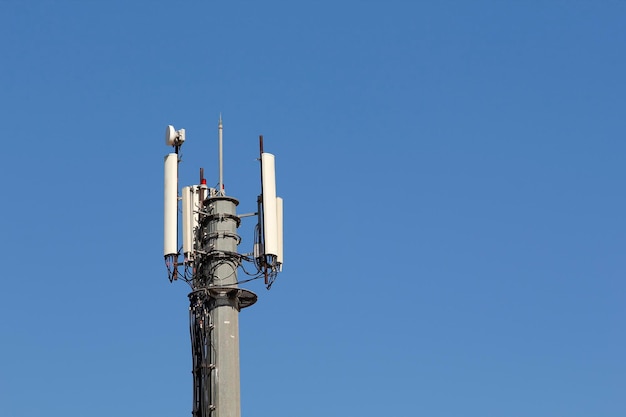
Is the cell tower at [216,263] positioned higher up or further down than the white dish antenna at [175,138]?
further down

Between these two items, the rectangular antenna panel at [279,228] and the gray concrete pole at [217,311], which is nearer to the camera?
the gray concrete pole at [217,311]

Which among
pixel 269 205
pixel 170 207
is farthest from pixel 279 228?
pixel 170 207

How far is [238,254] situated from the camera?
53469 mm

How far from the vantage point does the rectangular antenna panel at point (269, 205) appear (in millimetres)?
53438

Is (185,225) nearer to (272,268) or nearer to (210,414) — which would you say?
(272,268)

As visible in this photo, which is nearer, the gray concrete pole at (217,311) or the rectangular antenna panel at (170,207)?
the gray concrete pole at (217,311)

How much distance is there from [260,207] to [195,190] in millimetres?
2630

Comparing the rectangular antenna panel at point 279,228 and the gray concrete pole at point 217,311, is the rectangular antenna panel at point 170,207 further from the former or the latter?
the rectangular antenna panel at point 279,228

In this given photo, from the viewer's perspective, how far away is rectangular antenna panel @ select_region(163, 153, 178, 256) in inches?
2106

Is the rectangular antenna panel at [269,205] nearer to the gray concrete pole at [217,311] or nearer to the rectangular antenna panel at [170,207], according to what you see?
the gray concrete pole at [217,311]

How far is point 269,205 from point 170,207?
12.5ft

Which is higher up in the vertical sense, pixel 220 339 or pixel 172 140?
pixel 172 140

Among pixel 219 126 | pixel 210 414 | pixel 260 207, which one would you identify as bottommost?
pixel 210 414

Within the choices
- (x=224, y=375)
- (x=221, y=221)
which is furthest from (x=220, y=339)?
(x=221, y=221)
